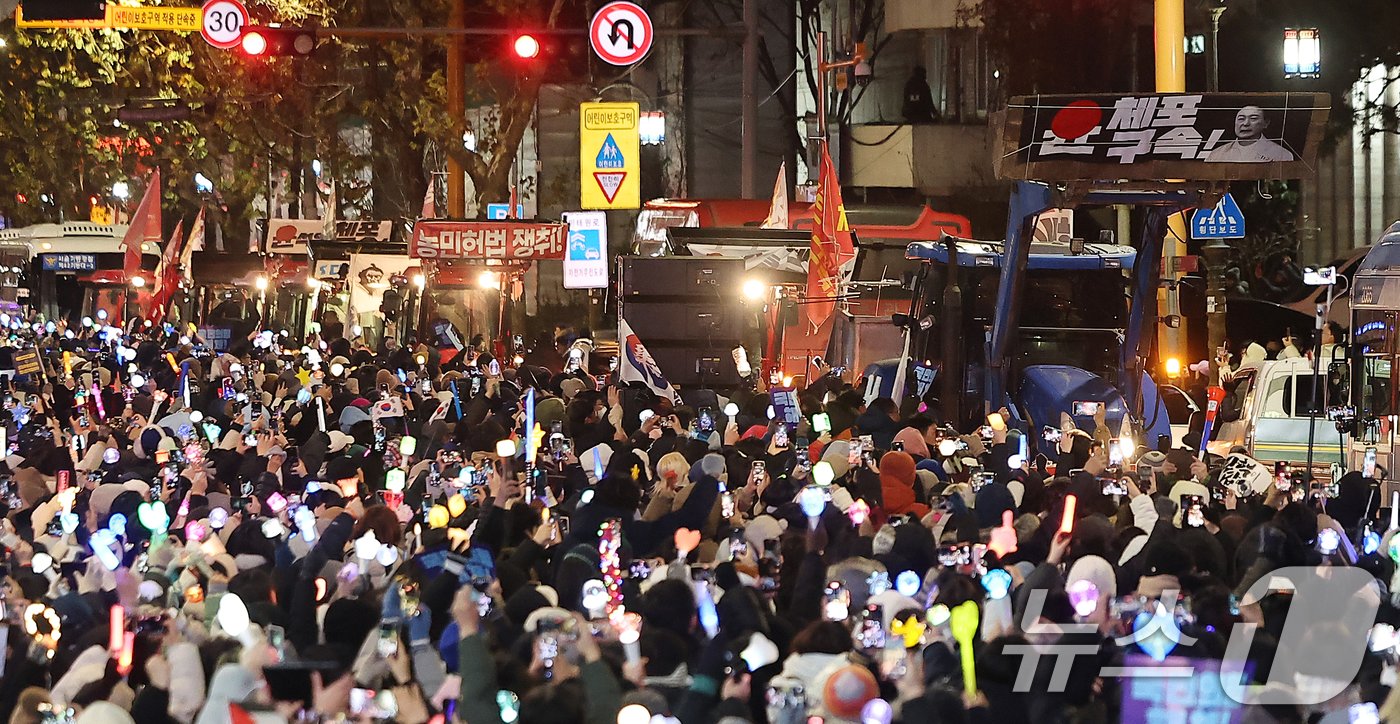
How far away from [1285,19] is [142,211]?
20.7 metres

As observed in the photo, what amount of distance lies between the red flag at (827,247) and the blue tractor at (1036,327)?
382 centimetres

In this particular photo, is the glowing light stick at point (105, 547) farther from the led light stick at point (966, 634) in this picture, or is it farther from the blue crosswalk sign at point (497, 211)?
the blue crosswalk sign at point (497, 211)

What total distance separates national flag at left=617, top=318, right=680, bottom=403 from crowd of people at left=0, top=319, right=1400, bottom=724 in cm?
581

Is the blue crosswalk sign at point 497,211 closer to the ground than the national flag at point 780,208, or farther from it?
farther from it

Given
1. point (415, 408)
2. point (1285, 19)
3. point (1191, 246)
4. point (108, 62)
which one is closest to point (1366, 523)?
point (415, 408)

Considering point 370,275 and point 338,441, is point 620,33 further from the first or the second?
point 370,275

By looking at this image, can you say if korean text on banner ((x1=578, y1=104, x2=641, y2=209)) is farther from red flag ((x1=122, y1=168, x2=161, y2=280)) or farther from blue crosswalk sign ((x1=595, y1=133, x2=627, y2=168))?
red flag ((x1=122, y1=168, x2=161, y2=280))

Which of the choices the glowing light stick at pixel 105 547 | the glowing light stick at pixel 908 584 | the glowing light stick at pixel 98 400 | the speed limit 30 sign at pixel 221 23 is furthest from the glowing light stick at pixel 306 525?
the speed limit 30 sign at pixel 221 23

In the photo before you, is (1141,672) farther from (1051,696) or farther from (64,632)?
(64,632)

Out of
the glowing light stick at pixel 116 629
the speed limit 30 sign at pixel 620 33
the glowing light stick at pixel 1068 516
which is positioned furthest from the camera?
the speed limit 30 sign at pixel 620 33

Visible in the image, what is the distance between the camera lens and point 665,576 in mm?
8523

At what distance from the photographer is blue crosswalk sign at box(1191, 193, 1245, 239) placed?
22.2 meters

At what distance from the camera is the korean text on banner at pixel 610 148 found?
1066 inches

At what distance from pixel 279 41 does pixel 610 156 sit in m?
7.76
